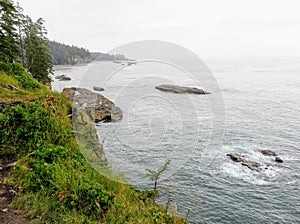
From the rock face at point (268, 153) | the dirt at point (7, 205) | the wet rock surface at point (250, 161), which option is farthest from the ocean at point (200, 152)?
the dirt at point (7, 205)

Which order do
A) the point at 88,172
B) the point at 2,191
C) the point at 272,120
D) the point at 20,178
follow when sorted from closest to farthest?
1. the point at 2,191
2. the point at 20,178
3. the point at 88,172
4. the point at 272,120

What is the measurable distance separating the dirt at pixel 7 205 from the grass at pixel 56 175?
9 cm

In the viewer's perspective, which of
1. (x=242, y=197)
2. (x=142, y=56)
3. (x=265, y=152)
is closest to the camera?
(x=142, y=56)

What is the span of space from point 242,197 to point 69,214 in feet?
46.4

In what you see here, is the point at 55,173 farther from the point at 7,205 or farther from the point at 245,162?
the point at 245,162

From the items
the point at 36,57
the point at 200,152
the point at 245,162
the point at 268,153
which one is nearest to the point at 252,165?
the point at 245,162

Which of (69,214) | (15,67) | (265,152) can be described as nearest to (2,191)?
(69,214)

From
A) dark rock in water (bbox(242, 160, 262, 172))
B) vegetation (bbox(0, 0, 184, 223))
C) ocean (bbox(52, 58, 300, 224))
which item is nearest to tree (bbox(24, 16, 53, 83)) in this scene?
ocean (bbox(52, 58, 300, 224))

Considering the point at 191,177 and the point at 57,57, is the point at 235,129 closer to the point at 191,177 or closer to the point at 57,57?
the point at 191,177

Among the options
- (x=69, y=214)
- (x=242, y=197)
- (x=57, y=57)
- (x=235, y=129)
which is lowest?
(x=242, y=197)

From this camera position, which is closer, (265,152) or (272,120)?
(265,152)

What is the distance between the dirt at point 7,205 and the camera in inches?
142

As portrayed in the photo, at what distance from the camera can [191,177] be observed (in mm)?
16625

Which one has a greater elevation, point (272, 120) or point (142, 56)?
point (142, 56)
